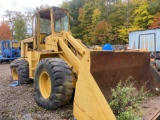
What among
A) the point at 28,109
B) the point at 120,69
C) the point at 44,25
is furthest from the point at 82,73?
the point at 44,25

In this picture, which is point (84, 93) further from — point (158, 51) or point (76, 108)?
point (158, 51)

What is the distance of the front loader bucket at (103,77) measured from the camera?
110 inches

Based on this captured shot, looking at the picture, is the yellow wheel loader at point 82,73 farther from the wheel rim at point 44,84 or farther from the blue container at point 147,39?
the blue container at point 147,39

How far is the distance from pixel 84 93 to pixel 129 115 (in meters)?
0.77

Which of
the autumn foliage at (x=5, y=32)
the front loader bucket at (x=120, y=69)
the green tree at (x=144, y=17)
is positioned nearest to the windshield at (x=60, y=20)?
the front loader bucket at (x=120, y=69)

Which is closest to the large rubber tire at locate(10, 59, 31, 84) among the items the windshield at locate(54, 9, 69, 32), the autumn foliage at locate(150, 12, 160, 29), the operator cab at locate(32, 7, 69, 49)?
the operator cab at locate(32, 7, 69, 49)

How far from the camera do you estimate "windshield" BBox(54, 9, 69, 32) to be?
5.27 m

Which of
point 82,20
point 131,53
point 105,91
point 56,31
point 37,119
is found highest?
point 82,20

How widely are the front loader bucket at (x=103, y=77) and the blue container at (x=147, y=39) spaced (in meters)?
8.73

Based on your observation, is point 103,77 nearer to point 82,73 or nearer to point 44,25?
point 82,73

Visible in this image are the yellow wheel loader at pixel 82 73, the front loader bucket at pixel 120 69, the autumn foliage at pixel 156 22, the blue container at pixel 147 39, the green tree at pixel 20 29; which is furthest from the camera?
the green tree at pixel 20 29

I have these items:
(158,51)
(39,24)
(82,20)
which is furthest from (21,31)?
(39,24)

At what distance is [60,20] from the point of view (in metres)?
5.43

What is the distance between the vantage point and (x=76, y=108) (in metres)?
3.09
